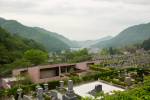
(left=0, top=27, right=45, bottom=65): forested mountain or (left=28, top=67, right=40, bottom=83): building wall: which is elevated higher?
(left=0, top=27, right=45, bottom=65): forested mountain


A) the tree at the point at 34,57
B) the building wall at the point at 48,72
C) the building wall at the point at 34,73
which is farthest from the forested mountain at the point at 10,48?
the building wall at the point at 34,73

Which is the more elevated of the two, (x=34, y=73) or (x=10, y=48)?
(x=10, y=48)

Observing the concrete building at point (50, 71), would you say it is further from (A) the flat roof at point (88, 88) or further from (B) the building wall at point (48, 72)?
(A) the flat roof at point (88, 88)

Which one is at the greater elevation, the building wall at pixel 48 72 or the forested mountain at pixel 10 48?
the forested mountain at pixel 10 48

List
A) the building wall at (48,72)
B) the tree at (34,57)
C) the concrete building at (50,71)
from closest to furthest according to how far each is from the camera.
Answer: the concrete building at (50,71) → the building wall at (48,72) → the tree at (34,57)

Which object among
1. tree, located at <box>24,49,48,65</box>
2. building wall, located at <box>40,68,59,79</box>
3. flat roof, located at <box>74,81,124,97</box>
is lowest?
flat roof, located at <box>74,81,124,97</box>

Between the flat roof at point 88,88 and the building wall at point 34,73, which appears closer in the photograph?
the flat roof at point 88,88

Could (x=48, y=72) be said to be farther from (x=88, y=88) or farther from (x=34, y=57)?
(x=34, y=57)

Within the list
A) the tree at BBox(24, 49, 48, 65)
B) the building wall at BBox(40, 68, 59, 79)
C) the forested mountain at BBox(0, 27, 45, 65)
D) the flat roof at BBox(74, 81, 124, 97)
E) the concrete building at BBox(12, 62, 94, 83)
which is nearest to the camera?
the flat roof at BBox(74, 81, 124, 97)

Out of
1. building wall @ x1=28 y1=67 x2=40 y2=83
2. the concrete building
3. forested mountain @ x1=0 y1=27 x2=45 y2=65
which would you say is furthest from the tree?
building wall @ x1=28 y1=67 x2=40 y2=83

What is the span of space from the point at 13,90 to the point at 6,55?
2846 cm

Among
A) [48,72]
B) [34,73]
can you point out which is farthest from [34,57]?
[34,73]

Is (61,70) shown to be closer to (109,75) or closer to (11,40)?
(109,75)

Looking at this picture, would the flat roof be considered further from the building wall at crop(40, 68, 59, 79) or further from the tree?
the tree
